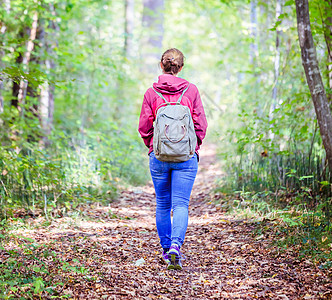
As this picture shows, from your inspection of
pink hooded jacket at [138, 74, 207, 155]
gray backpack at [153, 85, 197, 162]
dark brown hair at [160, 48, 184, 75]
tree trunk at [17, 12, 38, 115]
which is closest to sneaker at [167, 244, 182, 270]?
gray backpack at [153, 85, 197, 162]

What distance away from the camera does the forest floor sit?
2.74 metres

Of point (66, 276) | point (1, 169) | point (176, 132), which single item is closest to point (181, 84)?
point (176, 132)

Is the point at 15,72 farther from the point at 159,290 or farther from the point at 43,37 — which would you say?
the point at 43,37

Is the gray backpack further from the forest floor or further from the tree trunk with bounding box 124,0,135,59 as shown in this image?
the tree trunk with bounding box 124,0,135,59

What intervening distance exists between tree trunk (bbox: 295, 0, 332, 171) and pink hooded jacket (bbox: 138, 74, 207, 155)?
1505 millimetres

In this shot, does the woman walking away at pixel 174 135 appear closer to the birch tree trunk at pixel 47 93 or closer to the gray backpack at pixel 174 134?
the gray backpack at pixel 174 134

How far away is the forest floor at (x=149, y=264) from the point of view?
274 centimetres

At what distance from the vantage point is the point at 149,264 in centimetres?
343

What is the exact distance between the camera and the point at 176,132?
301cm

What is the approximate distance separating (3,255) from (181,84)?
6.99ft

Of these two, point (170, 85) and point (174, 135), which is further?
point (170, 85)

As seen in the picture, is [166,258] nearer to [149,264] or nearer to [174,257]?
[149,264]

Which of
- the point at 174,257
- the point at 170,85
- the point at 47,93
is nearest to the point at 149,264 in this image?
the point at 174,257

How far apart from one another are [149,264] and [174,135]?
1.28 metres
